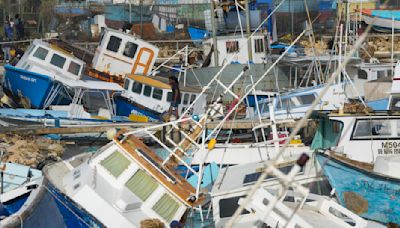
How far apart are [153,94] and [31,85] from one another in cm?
316

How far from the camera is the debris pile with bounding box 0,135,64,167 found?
17.0m

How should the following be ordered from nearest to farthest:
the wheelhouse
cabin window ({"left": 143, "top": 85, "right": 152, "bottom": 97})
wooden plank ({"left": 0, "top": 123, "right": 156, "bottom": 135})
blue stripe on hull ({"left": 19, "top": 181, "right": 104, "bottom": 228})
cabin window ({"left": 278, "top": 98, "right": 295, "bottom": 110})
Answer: blue stripe on hull ({"left": 19, "top": 181, "right": 104, "bottom": 228}) → wooden plank ({"left": 0, "top": 123, "right": 156, "bottom": 135}) → cabin window ({"left": 278, "top": 98, "right": 295, "bottom": 110}) → the wheelhouse → cabin window ({"left": 143, "top": 85, "right": 152, "bottom": 97})

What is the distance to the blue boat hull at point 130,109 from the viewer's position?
2306 centimetres

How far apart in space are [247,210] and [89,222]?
1979 millimetres

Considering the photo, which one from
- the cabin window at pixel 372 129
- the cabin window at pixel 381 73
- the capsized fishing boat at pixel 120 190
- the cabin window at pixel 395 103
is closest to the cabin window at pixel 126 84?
the cabin window at pixel 381 73

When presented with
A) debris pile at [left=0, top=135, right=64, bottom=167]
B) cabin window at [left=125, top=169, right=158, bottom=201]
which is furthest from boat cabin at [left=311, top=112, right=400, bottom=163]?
debris pile at [left=0, top=135, right=64, bottom=167]

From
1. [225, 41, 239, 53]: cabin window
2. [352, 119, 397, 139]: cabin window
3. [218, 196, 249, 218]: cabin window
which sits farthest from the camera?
[225, 41, 239, 53]: cabin window

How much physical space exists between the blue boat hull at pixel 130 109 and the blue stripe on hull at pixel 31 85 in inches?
71.1

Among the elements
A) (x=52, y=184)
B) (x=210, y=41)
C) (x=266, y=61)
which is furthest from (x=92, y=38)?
(x=52, y=184)

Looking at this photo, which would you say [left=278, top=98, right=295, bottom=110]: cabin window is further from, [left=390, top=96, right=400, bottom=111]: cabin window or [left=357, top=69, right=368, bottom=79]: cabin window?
[left=390, top=96, right=400, bottom=111]: cabin window

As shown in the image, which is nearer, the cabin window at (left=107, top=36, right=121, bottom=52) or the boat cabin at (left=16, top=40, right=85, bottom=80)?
the boat cabin at (left=16, top=40, right=85, bottom=80)

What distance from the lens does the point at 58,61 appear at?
80.4ft

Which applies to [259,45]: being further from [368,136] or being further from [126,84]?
[368,136]

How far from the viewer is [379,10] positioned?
1416 inches
